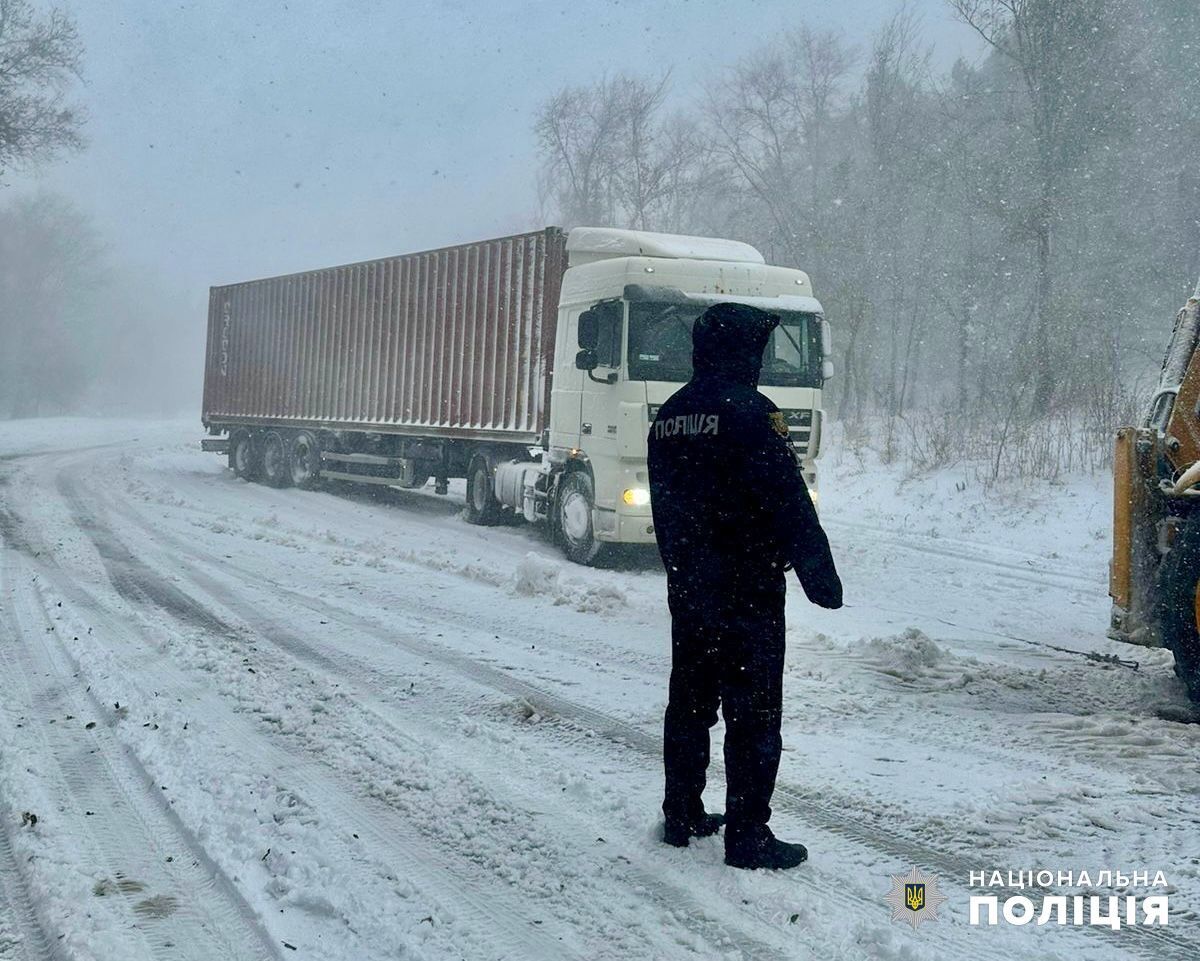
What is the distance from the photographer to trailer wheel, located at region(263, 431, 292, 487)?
1814cm

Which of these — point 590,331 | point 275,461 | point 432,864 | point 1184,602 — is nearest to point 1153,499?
point 1184,602

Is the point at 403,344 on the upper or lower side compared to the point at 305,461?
upper

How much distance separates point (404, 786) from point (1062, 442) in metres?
12.4

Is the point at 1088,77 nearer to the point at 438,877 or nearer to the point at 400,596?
the point at 400,596

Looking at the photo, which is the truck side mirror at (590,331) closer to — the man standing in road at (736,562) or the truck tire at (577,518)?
the truck tire at (577,518)

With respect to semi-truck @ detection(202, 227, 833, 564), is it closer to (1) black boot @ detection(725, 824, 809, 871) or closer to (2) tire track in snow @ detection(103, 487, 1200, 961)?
(2) tire track in snow @ detection(103, 487, 1200, 961)

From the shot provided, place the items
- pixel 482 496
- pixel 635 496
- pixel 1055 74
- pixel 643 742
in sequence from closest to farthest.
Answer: pixel 643 742 → pixel 635 496 → pixel 482 496 → pixel 1055 74

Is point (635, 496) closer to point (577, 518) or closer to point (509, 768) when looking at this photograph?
point (577, 518)

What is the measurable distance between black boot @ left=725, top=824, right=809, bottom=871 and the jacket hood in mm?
1524

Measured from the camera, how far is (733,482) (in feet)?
10.8

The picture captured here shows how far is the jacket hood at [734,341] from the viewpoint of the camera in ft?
11.1

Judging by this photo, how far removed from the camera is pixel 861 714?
202 inches

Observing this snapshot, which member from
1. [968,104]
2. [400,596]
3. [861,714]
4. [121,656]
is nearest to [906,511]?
[400,596]

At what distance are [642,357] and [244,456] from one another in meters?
13.1
